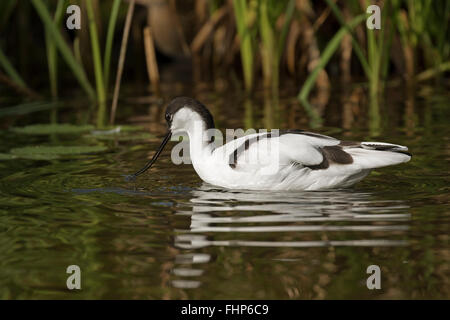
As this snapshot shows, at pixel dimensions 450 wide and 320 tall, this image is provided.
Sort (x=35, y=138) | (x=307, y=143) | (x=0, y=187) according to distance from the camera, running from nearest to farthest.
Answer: (x=307, y=143), (x=0, y=187), (x=35, y=138)

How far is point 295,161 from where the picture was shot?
20.9 feet

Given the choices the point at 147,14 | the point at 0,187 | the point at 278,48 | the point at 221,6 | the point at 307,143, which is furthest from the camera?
the point at 147,14

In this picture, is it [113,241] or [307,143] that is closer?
[113,241]

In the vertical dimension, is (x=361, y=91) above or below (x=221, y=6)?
below

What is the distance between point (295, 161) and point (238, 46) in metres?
8.52

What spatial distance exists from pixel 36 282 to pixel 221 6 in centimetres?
1031

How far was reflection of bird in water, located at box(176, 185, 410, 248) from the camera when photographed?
521 cm

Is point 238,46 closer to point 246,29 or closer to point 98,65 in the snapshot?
point 246,29

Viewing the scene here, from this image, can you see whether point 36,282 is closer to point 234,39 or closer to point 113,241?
point 113,241

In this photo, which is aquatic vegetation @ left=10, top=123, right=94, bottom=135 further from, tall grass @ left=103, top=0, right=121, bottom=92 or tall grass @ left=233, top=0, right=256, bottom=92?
tall grass @ left=233, top=0, right=256, bottom=92

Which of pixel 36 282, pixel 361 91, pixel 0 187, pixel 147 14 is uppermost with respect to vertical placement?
pixel 147 14

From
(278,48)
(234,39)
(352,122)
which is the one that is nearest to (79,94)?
(234,39)

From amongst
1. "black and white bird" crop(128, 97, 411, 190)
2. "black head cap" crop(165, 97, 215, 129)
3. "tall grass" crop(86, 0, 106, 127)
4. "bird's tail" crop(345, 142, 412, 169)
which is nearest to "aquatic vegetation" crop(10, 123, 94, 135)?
"tall grass" crop(86, 0, 106, 127)

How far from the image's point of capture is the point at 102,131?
32.1ft
